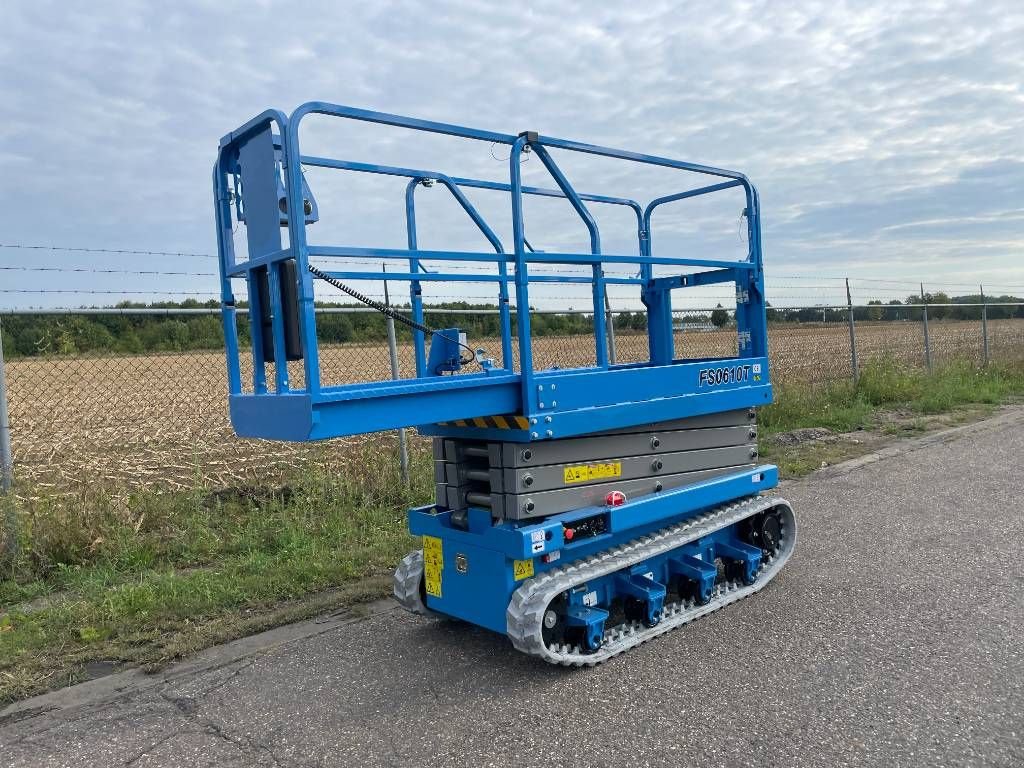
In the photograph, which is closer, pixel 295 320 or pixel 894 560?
pixel 295 320

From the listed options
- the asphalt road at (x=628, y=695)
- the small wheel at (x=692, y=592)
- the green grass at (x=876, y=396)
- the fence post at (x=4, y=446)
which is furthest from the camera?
the green grass at (x=876, y=396)

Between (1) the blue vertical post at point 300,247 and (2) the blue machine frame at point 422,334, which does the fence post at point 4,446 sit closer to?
(2) the blue machine frame at point 422,334

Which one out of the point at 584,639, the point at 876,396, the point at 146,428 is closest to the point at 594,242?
the point at 584,639

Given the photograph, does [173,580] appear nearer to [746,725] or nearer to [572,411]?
[572,411]

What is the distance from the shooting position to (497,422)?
372 centimetres

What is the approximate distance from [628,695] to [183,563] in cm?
329

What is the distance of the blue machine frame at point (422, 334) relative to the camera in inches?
119

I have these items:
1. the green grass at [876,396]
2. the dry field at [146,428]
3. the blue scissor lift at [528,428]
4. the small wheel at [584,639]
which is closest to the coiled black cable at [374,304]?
the blue scissor lift at [528,428]

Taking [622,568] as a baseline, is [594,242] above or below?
above

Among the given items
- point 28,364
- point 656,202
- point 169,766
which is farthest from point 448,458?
point 28,364

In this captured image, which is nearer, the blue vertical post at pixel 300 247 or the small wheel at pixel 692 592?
the blue vertical post at pixel 300 247

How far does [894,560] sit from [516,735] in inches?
122

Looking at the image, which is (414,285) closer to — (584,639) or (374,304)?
(374,304)

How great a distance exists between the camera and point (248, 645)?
407 cm
